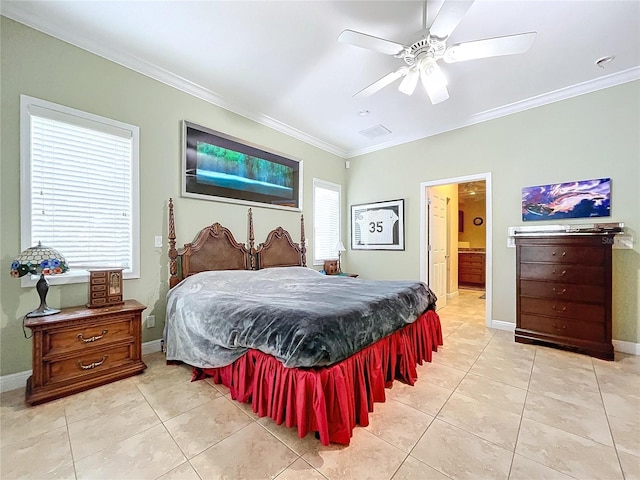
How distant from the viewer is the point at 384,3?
2.03m

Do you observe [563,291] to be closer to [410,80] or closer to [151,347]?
[410,80]

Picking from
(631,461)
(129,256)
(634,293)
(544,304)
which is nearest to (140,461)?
(129,256)

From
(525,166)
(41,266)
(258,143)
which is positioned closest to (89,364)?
(41,266)

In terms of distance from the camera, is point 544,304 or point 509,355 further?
point 544,304

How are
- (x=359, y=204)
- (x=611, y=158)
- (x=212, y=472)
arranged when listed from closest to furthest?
1. (x=212, y=472)
2. (x=611, y=158)
3. (x=359, y=204)

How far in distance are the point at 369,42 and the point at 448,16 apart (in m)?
0.53

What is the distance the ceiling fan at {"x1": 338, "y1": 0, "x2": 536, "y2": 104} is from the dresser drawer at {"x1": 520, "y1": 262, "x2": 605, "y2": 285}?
230 centimetres

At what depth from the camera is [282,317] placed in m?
1.71

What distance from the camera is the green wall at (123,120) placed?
2115mm

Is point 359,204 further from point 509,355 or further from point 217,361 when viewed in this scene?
point 217,361

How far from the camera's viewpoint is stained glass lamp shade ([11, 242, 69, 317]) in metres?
1.99

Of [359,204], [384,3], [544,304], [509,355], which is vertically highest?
[384,3]

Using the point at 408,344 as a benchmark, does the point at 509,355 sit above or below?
below

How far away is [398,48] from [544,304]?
3.14m
